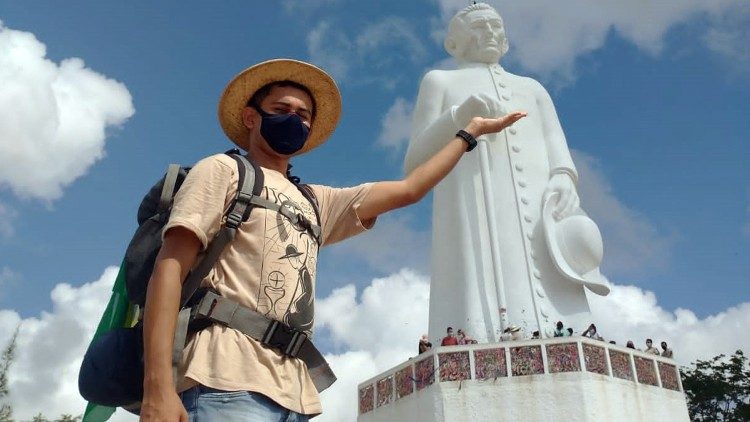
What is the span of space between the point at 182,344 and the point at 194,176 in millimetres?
486

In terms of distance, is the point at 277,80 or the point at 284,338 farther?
the point at 277,80

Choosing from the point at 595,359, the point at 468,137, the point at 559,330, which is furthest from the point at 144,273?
the point at 559,330

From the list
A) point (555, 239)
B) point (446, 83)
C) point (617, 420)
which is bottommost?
point (617, 420)

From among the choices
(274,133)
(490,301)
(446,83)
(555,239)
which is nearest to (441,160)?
(274,133)

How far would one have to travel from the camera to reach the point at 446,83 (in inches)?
475

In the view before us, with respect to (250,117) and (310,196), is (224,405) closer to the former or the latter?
(310,196)

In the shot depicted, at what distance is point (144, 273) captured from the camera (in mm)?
2057

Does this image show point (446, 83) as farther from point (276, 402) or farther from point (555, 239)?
point (276, 402)

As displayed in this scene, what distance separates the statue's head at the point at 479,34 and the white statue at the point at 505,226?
612 millimetres

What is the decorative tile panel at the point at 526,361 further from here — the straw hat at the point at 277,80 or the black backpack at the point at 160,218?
the black backpack at the point at 160,218

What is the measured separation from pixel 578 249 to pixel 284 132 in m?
8.39

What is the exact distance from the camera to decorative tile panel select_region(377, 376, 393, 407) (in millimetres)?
9367

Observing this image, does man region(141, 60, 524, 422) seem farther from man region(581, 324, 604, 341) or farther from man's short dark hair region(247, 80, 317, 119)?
man region(581, 324, 604, 341)

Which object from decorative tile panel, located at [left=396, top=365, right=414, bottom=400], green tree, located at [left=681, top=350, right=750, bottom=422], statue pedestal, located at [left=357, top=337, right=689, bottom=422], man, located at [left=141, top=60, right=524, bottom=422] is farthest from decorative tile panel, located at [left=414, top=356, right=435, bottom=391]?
green tree, located at [left=681, top=350, right=750, bottom=422]
